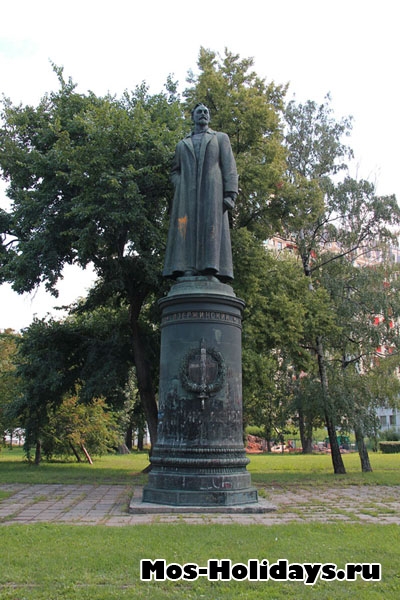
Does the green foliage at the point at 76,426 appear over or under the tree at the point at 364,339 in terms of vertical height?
under

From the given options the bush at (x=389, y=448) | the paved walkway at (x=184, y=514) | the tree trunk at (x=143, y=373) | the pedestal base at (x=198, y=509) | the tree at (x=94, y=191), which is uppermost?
the tree at (x=94, y=191)

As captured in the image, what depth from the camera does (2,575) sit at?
4859 millimetres

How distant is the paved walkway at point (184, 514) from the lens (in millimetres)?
7715

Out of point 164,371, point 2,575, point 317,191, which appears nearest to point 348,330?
point 317,191

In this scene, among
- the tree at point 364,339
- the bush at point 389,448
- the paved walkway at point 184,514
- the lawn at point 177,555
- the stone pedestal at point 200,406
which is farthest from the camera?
the bush at point 389,448

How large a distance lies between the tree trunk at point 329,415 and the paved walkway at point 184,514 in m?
6.99

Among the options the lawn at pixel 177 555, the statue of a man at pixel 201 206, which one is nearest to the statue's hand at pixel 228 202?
the statue of a man at pixel 201 206

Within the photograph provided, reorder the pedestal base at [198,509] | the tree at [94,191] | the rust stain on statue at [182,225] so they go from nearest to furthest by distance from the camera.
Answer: the pedestal base at [198,509], the rust stain on statue at [182,225], the tree at [94,191]

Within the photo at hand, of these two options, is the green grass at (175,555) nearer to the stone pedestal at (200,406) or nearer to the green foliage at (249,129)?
the stone pedestal at (200,406)

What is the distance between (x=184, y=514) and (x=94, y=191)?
9.07m

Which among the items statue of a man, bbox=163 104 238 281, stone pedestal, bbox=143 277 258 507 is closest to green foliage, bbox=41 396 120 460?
statue of a man, bbox=163 104 238 281

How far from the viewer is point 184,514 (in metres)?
8.06

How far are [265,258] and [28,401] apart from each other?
29.6ft

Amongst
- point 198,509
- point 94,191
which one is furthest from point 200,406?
point 94,191
